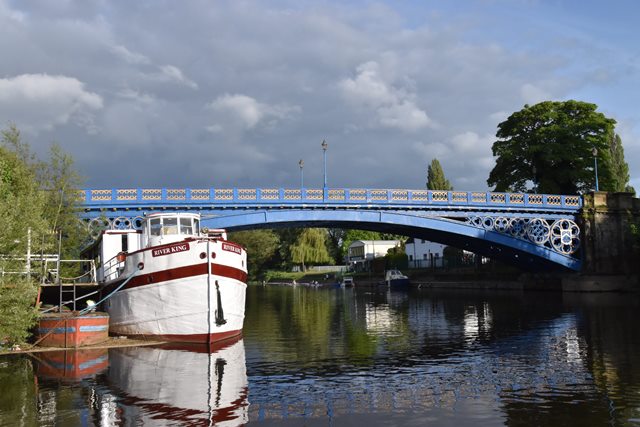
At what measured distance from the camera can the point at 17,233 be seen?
63.7 feet

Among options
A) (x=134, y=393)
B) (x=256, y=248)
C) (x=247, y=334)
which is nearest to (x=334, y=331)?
(x=247, y=334)

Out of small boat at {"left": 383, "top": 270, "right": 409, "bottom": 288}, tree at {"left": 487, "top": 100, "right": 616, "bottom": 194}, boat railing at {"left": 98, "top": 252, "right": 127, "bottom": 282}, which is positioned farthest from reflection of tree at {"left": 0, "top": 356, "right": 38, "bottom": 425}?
small boat at {"left": 383, "top": 270, "right": 409, "bottom": 288}

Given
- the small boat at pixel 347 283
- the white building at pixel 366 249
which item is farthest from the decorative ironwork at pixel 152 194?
the white building at pixel 366 249

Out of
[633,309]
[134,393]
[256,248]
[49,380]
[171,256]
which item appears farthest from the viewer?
[256,248]

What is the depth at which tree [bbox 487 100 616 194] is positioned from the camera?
59188 millimetres

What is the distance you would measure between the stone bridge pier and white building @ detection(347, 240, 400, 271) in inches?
2339

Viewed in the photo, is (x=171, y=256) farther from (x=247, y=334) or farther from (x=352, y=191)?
(x=352, y=191)

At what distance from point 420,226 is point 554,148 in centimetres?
2211

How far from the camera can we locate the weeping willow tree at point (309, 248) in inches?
4422

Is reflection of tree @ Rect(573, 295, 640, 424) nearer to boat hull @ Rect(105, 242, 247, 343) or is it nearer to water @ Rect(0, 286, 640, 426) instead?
water @ Rect(0, 286, 640, 426)

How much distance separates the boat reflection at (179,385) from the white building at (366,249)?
87924 mm

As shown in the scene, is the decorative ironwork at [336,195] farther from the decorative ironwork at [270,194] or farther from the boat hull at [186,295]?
the boat hull at [186,295]

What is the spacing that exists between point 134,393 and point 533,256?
137ft

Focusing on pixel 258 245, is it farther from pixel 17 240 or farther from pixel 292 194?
pixel 17 240
